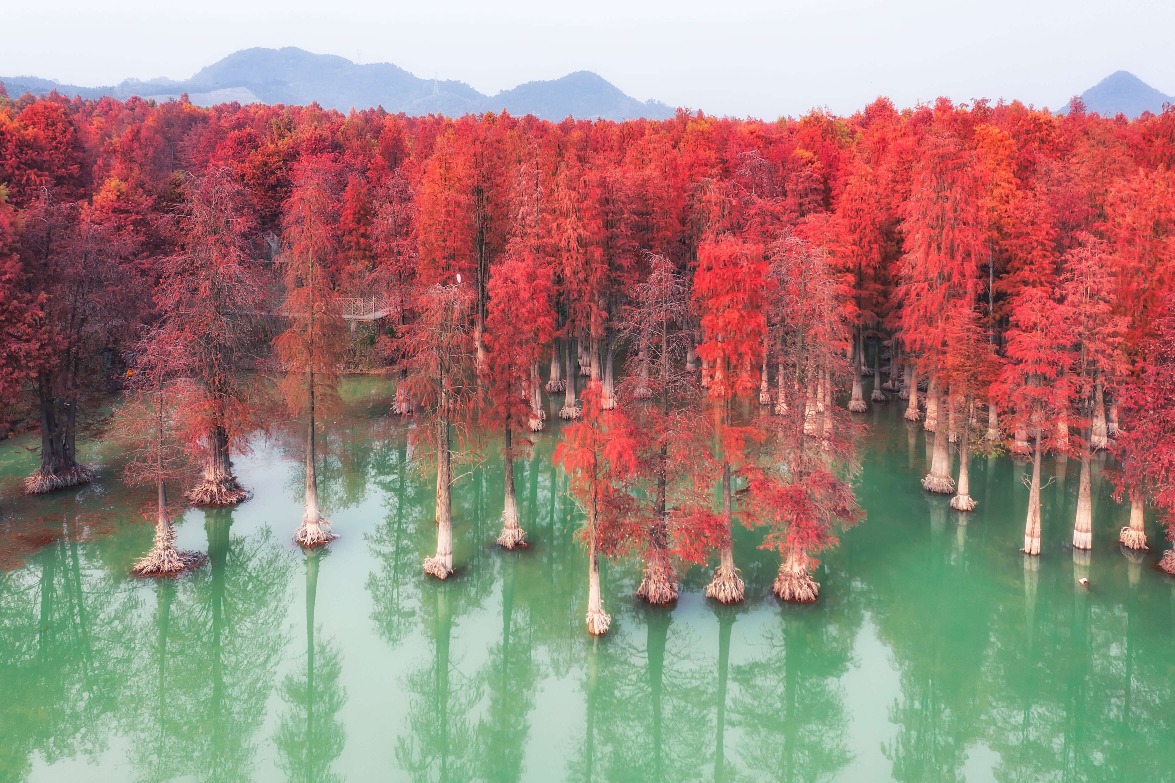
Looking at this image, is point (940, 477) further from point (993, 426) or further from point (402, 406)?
point (402, 406)

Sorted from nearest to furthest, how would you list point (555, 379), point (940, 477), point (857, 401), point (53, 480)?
point (53, 480)
point (940, 477)
point (857, 401)
point (555, 379)

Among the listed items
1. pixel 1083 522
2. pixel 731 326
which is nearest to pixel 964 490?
pixel 1083 522

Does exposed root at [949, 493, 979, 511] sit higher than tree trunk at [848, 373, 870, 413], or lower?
lower

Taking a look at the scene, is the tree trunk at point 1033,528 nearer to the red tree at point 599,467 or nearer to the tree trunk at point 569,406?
Result: the red tree at point 599,467

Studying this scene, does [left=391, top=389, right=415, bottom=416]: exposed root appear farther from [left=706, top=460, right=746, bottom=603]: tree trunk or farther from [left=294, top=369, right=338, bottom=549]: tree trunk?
[left=706, top=460, right=746, bottom=603]: tree trunk

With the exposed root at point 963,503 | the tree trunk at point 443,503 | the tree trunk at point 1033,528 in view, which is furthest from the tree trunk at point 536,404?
the tree trunk at point 1033,528

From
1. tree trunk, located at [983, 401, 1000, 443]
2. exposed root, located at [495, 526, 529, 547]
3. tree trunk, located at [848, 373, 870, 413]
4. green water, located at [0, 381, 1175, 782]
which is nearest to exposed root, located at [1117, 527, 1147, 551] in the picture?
green water, located at [0, 381, 1175, 782]

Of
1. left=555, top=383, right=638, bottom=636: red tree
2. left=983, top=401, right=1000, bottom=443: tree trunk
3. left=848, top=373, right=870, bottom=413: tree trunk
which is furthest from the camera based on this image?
left=848, top=373, right=870, bottom=413: tree trunk
